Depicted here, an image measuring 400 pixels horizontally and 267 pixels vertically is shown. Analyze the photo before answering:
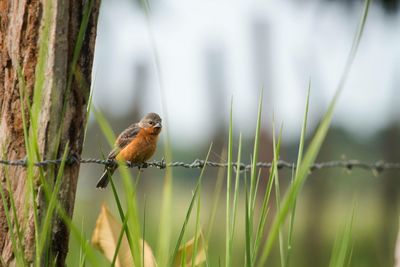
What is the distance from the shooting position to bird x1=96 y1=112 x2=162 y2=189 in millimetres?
3898

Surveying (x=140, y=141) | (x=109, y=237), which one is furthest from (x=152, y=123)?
(x=109, y=237)

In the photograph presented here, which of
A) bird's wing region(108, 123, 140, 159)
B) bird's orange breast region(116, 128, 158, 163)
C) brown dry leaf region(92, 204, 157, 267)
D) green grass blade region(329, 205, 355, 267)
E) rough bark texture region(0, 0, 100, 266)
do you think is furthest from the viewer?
bird's wing region(108, 123, 140, 159)

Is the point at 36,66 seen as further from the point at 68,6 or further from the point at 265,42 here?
the point at 265,42

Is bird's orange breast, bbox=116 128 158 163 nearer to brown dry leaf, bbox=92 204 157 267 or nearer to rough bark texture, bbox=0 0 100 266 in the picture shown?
brown dry leaf, bbox=92 204 157 267

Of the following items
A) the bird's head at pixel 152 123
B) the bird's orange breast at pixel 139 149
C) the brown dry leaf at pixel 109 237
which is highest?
the bird's head at pixel 152 123

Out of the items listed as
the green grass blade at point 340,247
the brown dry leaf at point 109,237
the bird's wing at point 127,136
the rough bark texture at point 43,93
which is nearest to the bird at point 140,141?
the bird's wing at point 127,136

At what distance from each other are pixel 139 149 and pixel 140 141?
0.14 feet

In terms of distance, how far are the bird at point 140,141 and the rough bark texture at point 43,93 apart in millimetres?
1624

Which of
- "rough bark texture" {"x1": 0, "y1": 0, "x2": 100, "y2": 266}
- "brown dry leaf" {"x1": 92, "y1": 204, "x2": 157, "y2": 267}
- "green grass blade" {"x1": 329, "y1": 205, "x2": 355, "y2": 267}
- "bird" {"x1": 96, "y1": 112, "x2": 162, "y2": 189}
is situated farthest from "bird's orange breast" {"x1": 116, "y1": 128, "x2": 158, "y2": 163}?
"green grass blade" {"x1": 329, "y1": 205, "x2": 355, "y2": 267}

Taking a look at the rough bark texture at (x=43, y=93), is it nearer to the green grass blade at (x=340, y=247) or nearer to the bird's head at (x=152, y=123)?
the green grass blade at (x=340, y=247)

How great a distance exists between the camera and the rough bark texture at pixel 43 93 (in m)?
2.13

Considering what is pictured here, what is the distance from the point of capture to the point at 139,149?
3912 mm

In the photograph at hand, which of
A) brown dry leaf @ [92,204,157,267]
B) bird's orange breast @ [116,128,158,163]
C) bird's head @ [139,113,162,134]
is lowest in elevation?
brown dry leaf @ [92,204,157,267]

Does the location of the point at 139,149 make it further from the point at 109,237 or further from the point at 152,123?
the point at 109,237
